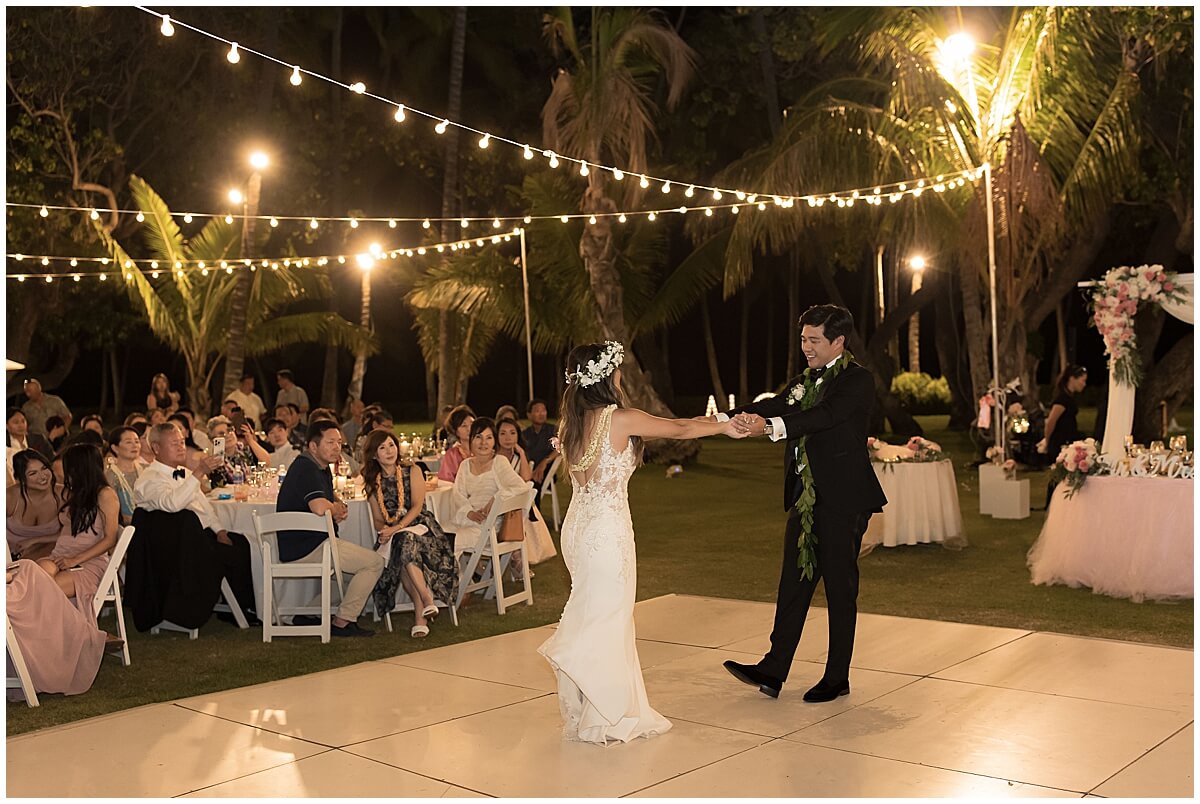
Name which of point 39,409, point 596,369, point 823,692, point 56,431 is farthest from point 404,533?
point 39,409

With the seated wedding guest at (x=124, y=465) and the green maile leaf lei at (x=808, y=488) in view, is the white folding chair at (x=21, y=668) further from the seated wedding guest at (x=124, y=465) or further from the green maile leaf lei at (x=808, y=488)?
the green maile leaf lei at (x=808, y=488)

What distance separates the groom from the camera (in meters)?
5.80

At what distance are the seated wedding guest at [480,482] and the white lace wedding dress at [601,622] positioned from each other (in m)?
3.38

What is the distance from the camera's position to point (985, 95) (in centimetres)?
1580

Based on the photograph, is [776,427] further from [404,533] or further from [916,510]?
[916,510]

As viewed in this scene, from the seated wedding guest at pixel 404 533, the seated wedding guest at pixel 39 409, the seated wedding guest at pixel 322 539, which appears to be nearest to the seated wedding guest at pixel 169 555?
the seated wedding guest at pixel 322 539

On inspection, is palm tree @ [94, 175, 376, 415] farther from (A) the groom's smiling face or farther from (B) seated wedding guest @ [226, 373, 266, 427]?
(A) the groom's smiling face

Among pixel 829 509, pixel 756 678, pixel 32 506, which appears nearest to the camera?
pixel 829 509

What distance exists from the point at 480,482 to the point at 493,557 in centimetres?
84

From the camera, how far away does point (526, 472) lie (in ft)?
33.7

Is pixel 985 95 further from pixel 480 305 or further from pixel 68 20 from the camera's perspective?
pixel 68 20

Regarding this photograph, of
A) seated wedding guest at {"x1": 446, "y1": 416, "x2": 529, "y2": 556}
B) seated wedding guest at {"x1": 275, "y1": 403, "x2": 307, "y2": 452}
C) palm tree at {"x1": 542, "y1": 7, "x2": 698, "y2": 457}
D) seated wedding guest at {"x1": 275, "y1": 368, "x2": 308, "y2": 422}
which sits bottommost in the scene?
seated wedding guest at {"x1": 446, "y1": 416, "x2": 529, "y2": 556}

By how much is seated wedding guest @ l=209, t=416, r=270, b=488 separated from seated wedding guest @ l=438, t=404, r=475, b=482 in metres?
1.47

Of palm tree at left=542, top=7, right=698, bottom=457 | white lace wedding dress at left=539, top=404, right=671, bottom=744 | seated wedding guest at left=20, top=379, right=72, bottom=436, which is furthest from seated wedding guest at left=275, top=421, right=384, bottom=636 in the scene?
palm tree at left=542, top=7, right=698, bottom=457
